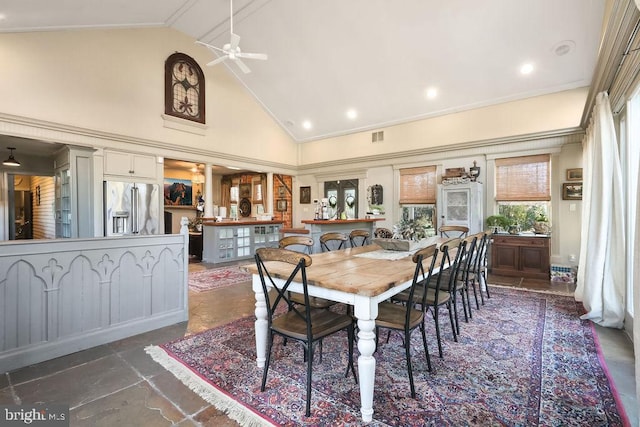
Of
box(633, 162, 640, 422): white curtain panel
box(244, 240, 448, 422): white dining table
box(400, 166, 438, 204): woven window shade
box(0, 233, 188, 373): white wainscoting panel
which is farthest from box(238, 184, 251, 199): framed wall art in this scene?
box(633, 162, 640, 422): white curtain panel

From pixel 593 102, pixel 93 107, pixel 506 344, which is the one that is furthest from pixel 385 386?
pixel 93 107

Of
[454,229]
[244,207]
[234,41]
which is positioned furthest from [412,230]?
[244,207]

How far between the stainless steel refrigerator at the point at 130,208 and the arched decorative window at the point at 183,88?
1831 millimetres

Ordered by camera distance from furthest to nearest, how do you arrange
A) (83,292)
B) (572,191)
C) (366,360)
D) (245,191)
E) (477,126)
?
1. (245,191)
2. (477,126)
3. (572,191)
4. (83,292)
5. (366,360)

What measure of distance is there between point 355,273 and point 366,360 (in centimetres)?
58

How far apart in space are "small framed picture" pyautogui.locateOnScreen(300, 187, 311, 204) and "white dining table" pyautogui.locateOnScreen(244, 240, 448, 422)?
22.5 ft

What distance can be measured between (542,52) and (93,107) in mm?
7895

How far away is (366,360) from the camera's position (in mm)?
1657

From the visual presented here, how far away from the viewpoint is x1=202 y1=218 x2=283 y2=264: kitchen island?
6797mm

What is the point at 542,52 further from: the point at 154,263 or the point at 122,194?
the point at 122,194

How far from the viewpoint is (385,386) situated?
78.4 inches

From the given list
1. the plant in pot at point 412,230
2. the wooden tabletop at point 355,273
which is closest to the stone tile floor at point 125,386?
the wooden tabletop at point 355,273

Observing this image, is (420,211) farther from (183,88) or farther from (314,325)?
(183,88)

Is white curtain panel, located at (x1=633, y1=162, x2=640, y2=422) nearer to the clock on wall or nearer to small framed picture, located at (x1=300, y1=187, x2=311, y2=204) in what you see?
small framed picture, located at (x1=300, y1=187, x2=311, y2=204)
